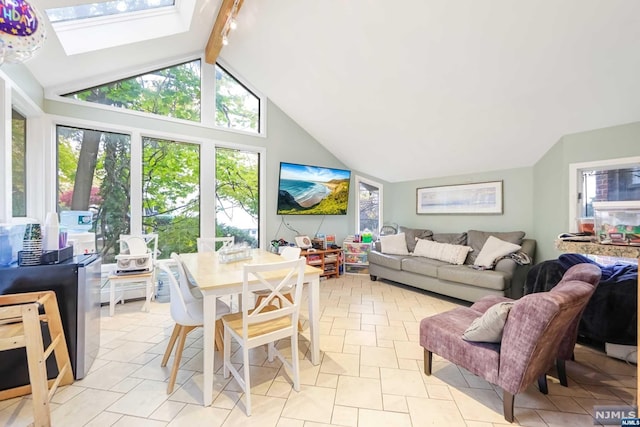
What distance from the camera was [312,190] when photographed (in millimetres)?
4730

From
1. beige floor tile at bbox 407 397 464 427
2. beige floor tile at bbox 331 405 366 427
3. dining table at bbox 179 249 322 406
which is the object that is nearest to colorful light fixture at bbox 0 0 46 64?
dining table at bbox 179 249 322 406

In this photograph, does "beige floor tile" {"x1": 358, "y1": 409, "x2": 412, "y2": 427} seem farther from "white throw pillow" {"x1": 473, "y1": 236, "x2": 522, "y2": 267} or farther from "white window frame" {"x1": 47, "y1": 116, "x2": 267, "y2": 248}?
"white window frame" {"x1": 47, "y1": 116, "x2": 267, "y2": 248}

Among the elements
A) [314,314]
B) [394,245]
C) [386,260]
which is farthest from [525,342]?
[394,245]

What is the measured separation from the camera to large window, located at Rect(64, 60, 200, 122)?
3.25 metres

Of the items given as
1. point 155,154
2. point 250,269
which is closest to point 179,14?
point 155,154

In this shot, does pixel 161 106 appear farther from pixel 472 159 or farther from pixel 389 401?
pixel 472 159

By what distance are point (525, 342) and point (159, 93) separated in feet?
15.1

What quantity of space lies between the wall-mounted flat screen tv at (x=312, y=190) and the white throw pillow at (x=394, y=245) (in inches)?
40.8

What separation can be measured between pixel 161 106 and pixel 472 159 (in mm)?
4433

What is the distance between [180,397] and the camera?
1.67 meters

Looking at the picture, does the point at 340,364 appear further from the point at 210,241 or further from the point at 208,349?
the point at 210,241

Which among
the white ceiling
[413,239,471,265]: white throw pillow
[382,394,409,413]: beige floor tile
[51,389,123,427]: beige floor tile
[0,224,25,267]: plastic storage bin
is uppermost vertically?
the white ceiling

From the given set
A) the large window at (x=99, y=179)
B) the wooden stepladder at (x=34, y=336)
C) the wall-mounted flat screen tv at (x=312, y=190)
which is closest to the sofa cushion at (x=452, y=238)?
the wall-mounted flat screen tv at (x=312, y=190)

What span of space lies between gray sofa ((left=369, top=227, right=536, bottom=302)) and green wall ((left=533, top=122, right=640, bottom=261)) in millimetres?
230
